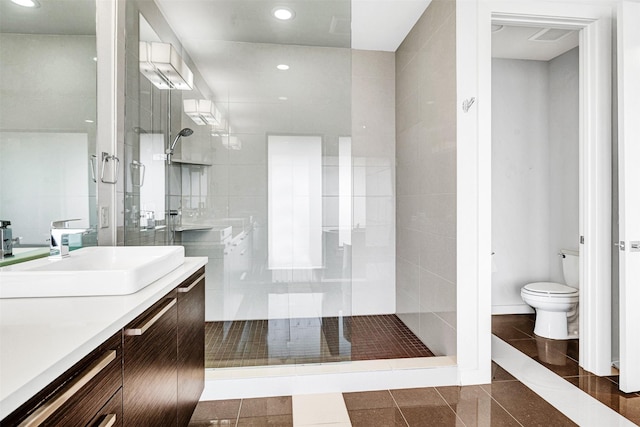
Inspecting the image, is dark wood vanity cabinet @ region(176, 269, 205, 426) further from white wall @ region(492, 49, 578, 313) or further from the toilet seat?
white wall @ region(492, 49, 578, 313)

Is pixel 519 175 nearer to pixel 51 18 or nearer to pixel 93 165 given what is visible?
pixel 93 165

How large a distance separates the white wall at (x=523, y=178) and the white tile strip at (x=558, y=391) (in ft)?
3.50

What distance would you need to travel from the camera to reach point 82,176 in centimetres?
162

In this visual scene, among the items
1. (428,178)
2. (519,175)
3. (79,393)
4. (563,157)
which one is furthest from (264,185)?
(563,157)

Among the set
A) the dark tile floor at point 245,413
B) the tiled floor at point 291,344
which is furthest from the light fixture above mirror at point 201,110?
the dark tile floor at point 245,413

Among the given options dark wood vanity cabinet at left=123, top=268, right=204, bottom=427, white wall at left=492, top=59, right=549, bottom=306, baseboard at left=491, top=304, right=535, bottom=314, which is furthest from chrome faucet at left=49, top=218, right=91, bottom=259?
baseboard at left=491, top=304, right=535, bottom=314

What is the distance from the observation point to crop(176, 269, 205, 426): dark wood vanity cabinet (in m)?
1.37

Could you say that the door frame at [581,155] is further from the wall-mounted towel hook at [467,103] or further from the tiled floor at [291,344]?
the tiled floor at [291,344]

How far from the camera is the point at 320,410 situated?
1928 millimetres

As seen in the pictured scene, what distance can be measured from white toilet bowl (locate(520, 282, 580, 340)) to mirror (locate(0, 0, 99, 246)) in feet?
10.3

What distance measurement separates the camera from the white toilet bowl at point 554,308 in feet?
9.13

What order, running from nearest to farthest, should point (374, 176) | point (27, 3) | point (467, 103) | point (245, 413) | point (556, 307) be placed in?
point (27, 3), point (245, 413), point (467, 103), point (556, 307), point (374, 176)

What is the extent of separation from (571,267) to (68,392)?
360 centimetres

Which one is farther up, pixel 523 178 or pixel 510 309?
pixel 523 178
